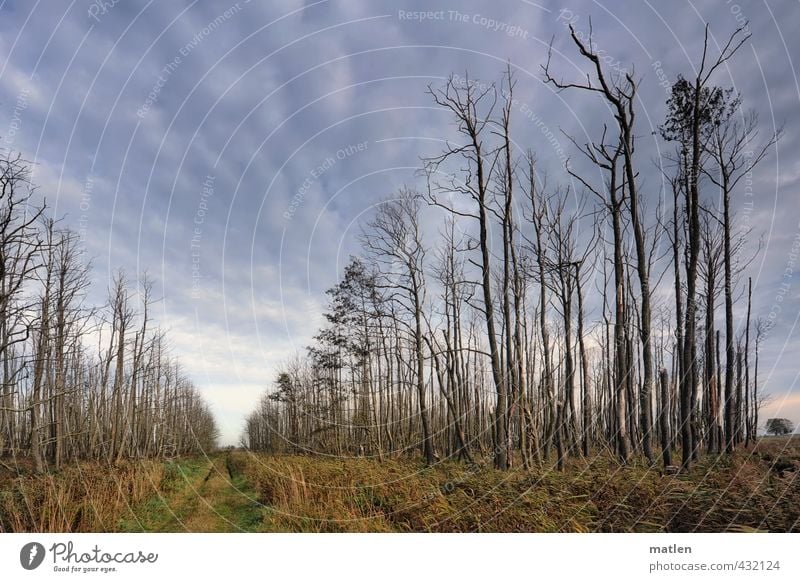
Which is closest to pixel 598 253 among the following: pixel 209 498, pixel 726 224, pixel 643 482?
pixel 726 224

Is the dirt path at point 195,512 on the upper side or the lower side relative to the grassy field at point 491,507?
lower

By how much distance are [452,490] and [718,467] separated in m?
5.95

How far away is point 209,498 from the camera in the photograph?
40.6 feet
